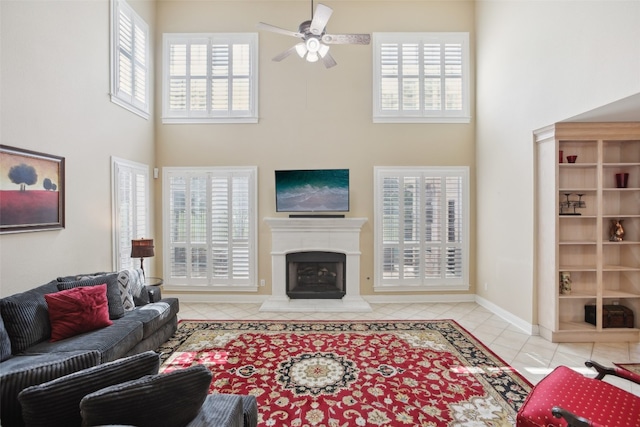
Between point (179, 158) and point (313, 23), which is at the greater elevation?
point (313, 23)

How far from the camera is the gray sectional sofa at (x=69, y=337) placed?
1.79 meters

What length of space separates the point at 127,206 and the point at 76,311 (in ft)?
7.13

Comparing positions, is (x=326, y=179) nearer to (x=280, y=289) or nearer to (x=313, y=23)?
(x=280, y=289)

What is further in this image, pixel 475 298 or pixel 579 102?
pixel 475 298

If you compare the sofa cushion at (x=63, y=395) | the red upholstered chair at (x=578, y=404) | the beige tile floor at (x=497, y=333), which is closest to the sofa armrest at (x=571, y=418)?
the red upholstered chair at (x=578, y=404)

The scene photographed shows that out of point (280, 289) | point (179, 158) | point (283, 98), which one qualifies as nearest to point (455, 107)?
point (283, 98)

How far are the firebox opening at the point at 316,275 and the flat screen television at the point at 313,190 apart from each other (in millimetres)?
848

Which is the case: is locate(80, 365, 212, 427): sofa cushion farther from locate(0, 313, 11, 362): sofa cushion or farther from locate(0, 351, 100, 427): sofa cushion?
locate(0, 313, 11, 362): sofa cushion

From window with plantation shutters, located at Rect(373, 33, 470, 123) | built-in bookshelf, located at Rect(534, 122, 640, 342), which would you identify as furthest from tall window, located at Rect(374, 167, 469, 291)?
built-in bookshelf, located at Rect(534, 122, 640, 342)

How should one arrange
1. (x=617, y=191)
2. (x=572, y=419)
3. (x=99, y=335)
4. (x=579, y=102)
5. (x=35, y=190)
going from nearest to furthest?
(x=572, y=419) < (x=99, y=335) < (x=35, y=190) < (x=579, y=102) < (x=617, y=191)

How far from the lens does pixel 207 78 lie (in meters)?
5.59

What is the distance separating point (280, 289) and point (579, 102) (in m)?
4.86

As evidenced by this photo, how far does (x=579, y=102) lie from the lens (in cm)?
336

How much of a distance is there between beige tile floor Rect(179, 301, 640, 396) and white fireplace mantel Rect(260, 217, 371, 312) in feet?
1.60
